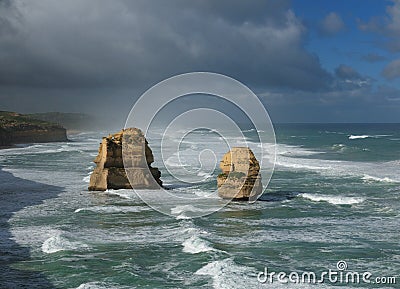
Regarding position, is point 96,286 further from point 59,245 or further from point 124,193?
point 124,193

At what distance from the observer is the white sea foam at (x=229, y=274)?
13.3 m

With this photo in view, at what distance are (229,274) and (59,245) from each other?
671cm

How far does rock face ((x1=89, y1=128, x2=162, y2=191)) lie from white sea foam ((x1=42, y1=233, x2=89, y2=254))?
11.7m

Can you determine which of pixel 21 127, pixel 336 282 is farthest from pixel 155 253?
pixel 21 127

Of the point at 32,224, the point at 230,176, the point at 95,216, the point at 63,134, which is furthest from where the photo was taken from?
the point at 63,134

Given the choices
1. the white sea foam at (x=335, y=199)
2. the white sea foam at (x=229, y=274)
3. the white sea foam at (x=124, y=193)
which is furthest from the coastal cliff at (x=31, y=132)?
the white sea foam at (x=229, y=274)

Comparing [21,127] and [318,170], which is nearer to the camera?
[318,170]

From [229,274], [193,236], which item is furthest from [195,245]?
[229,274]

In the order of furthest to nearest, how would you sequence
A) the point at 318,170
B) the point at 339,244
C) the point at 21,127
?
the point at 21,127 → the point at 318,170 → the point at 339,244

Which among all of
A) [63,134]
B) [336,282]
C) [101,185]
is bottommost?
[336,282]

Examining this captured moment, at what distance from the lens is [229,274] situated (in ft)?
46.1

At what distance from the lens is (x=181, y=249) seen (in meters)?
16.8

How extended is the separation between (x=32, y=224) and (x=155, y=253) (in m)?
7.51

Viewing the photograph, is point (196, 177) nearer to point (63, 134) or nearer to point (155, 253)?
point (155, 253)
